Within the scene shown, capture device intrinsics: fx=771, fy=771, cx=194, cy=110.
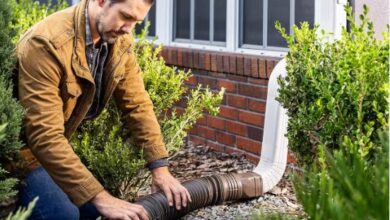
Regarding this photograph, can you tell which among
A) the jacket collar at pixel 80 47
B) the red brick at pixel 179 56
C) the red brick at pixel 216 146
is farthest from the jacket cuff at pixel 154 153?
the red brick at pixel 179 56

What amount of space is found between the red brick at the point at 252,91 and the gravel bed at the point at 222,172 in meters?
0.55

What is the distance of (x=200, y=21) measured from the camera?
6.95m

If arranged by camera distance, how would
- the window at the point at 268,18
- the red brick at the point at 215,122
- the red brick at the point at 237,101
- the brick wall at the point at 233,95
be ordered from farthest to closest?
the red brick at the point at 215,122
the red brick at the point at 237,101
the brick wall at the point at 233,95
the window at the point at 268,18

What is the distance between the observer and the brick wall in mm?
6125

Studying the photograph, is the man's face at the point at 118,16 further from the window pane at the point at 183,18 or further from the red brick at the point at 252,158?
the window pane at the point at 183,18

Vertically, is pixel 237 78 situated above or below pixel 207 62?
below

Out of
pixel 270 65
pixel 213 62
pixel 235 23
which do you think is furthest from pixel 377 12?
pixel 213 62

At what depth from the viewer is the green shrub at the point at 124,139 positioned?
460 centimetres

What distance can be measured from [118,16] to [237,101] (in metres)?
3.16

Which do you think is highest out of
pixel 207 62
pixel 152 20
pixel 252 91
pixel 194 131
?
pixel 152 20

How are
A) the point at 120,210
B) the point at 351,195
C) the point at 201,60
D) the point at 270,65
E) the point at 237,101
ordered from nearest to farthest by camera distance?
the point at 351,195, the point at 120,210, the point at 270,65, the point at 237,101, the point at 201,60

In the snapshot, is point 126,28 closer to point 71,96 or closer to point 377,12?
point 71,96

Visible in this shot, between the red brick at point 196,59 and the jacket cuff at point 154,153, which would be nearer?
the jacket cuff at point 154,153

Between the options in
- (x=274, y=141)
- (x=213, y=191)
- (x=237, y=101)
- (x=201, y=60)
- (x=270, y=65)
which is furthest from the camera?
(x=201, y=60)
